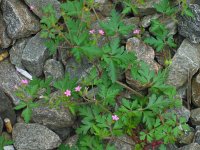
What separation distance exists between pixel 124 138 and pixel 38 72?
116cm

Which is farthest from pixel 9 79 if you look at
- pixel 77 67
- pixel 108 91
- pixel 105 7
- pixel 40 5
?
pixel 105 7

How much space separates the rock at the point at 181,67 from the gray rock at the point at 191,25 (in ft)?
0.54

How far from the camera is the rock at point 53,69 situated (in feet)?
16.7

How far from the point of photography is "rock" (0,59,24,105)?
504cm

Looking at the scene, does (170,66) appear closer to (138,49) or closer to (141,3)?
(138,49)

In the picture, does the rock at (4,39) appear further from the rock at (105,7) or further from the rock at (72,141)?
the rock at (72,141)

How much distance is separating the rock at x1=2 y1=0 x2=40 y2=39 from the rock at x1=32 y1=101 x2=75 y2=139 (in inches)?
33.9

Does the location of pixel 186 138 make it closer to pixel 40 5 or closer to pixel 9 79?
pixel 9 79

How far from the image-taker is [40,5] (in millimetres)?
5227

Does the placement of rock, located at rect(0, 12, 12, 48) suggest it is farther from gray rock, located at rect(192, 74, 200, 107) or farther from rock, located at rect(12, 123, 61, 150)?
gray rock, located at rect(192, 74, 200, 107)

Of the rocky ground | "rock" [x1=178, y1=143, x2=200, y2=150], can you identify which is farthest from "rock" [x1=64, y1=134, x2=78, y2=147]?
"rock" [x1=178, y1=143, x2=200, y2=150]

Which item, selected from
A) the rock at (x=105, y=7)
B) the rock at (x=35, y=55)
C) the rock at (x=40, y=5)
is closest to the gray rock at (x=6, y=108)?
Answer: the rock at (x=35, y=55)

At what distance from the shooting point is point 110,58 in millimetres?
4492

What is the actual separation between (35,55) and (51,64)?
19cm
